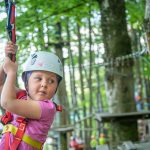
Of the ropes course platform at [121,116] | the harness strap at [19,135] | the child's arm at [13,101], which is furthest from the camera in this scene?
the ropes course platform at [121,116]

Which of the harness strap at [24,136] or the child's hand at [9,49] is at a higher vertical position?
the child's hand at [9,49]

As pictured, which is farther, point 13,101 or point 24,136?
point 24,136

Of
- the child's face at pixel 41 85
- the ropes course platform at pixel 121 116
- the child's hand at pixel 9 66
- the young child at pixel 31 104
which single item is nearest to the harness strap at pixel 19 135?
the young child at pixel 31 104

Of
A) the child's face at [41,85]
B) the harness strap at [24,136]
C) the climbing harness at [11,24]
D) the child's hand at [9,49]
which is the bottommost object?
the harness strap at [24,136]

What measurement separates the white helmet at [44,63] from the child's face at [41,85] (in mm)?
26

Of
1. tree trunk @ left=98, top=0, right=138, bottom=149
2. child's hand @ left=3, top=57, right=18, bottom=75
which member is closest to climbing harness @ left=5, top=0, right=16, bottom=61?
child's hand @ left=3, top=57, right=18, bottom=75

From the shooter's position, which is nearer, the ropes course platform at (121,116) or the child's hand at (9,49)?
the child's hand at (9,49)

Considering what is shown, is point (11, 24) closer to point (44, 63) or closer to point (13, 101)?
point (44, 63)

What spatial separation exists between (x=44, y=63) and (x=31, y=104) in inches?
10.1

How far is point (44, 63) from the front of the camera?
2227 millimetres

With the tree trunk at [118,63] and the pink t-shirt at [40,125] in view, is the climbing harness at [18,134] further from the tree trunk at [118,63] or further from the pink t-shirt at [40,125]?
the tree trunk at [118,63]

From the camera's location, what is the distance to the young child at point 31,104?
208 centimetres

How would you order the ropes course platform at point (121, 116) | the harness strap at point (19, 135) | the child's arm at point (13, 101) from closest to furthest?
the child's arm at point (13, 101)
the harness strap at point (19, 135)
the ropes course platform at point (121, 116)

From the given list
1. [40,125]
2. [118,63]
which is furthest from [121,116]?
[40,125]
